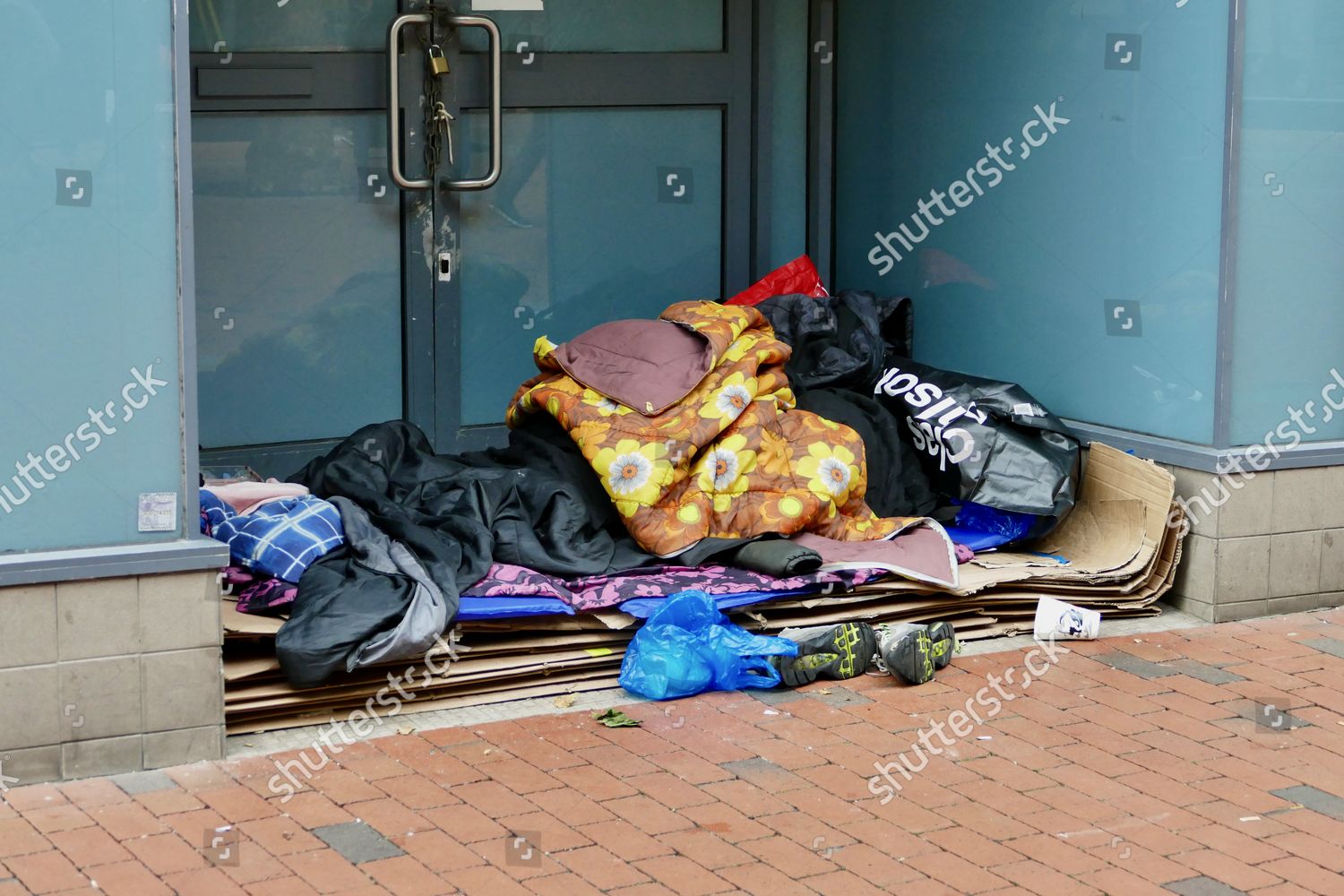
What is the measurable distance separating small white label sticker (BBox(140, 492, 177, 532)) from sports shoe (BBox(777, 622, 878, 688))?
1866mm

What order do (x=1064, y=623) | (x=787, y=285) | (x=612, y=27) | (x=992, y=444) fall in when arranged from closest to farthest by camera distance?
(x=1064, y=623)
(x=992, y=444)
(x=612, y=27)
(x=787, y=285)

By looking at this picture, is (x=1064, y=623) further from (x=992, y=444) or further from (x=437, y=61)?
(x=437, y=61)

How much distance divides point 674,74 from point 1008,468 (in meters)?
2.14

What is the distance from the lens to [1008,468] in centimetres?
593

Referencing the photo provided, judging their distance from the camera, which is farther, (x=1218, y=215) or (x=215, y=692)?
(x=1218, y=215)

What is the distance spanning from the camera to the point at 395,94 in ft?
20.1

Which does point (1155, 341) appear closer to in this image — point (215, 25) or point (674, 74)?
point (674, 74)

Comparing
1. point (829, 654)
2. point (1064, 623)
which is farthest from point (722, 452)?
point (1064, 623)

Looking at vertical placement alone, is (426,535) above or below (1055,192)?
Answer: below

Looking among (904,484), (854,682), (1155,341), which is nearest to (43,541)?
(854,682)

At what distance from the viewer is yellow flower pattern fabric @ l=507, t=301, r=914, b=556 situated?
5.46m

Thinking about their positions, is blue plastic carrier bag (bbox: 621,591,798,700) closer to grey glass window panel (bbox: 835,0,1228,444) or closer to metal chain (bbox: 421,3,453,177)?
grey glass window panel (bbox: 835,0,1228,444)

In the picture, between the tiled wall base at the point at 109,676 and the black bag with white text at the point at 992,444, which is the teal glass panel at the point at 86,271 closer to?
the tiled wall base at the point at 109,676

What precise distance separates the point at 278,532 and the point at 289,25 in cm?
209
